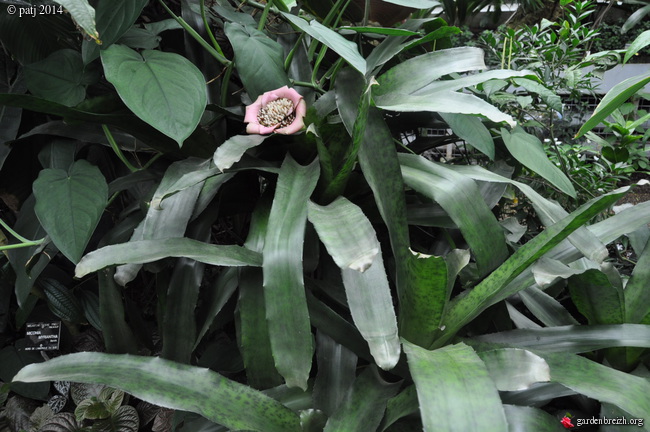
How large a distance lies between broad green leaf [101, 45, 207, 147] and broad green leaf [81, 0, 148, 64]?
21 millimetres

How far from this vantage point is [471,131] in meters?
1.01

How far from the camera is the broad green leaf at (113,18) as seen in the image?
0.85m

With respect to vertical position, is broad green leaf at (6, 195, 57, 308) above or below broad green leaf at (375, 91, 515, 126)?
below

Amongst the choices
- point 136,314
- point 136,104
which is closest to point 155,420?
point 136,314

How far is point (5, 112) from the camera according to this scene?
1.07 metres

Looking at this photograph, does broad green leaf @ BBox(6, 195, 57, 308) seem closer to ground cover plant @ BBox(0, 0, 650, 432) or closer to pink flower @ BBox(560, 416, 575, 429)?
ground cover plant @ BBox(0, 0, 650, 432)

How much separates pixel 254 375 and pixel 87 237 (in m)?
0.37

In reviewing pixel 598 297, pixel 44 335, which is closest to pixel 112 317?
pixel 44 335

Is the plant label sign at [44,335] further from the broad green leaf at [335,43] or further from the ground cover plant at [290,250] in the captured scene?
the broad green leaf at [335,43]

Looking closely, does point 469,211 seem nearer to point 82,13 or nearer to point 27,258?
point 82,13

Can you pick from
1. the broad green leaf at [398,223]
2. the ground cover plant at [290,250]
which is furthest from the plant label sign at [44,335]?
the broad green leaf at [398,223]

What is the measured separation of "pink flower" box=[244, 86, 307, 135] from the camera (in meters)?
0.88

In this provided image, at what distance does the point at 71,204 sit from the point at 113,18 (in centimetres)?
34

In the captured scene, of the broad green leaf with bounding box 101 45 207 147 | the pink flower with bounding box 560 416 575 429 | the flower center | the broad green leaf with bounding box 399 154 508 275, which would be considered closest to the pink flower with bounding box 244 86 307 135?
the flower center
